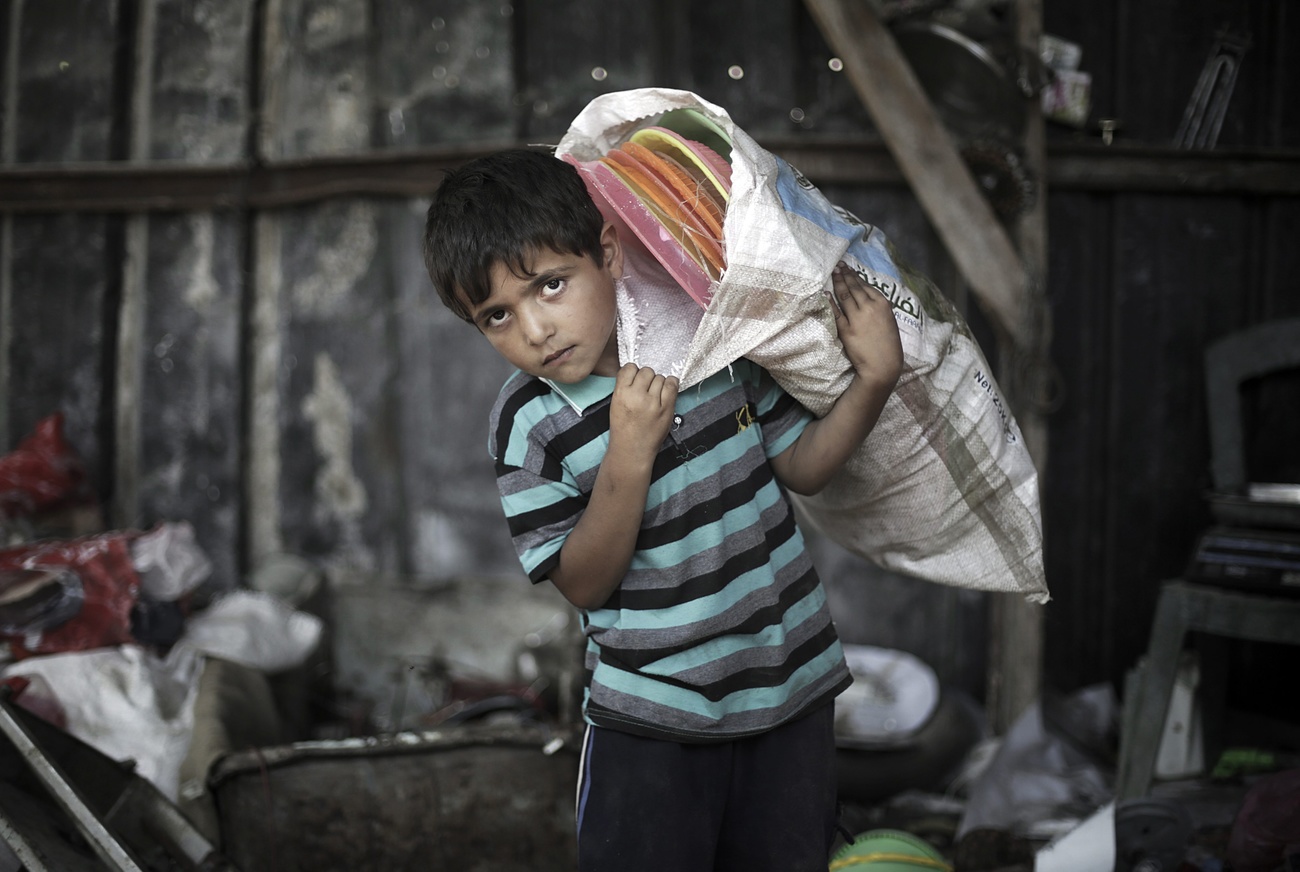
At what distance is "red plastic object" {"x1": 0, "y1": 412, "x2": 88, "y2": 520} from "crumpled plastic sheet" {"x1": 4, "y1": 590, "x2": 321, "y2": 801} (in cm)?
89

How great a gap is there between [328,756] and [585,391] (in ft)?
4.49

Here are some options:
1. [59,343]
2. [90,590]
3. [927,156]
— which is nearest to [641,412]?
[927,156]

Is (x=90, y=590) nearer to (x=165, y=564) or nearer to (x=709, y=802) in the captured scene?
(x=165, y=564)

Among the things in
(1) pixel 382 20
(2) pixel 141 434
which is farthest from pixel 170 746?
(1) pixel 382 20

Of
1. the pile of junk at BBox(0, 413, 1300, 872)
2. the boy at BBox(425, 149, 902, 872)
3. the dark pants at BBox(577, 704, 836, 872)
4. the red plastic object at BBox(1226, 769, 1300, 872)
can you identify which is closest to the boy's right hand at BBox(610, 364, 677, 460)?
the boy at BBox(425, 149, 902, 872)

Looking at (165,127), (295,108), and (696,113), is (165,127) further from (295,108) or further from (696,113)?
(696,113)

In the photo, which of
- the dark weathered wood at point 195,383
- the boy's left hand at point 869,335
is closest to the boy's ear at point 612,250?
the boy's left hand at point 869,335

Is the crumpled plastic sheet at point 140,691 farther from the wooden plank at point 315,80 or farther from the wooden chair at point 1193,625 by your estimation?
the wooden chair at point 1193,625

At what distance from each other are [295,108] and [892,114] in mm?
2208

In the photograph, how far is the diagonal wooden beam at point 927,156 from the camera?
2.77 meters

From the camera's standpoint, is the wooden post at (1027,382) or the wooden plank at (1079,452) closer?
the wooden post at (1027,382)

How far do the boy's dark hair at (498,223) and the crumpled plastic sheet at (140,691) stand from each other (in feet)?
5.72

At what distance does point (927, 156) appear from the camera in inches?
112

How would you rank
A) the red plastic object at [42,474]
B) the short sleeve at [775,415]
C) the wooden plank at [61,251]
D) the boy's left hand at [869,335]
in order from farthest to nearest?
1. the wooden plank at [61,251]
2. the red plastic object at [42,474]
3. the short sleeve at [775,415]
4. the boy's left hand at [869,335]
